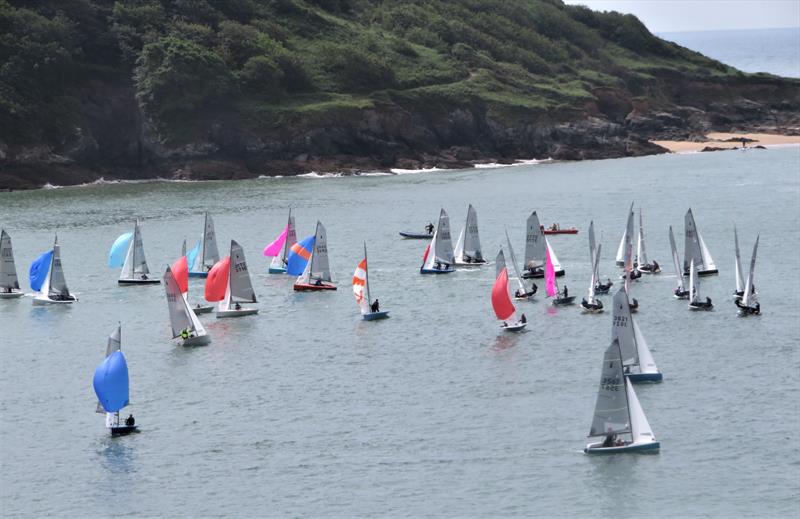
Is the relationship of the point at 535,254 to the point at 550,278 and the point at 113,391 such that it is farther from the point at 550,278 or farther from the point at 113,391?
the point at 113,391

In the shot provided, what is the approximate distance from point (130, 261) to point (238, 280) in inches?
690

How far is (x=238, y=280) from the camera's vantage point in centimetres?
9562

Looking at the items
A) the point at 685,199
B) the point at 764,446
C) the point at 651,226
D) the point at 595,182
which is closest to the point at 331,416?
the point at 764,446

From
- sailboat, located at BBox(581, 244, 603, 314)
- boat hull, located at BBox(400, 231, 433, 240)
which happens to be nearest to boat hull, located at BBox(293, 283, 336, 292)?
sailboat, located at BBox(581, 244, 603, 314)

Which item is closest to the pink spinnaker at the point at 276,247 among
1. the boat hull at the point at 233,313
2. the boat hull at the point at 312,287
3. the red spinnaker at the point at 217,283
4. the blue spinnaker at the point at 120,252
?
the boat hull at the point at 312,287

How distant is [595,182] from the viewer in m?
180

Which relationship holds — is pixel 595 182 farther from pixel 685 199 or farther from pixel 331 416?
pixel 331 416

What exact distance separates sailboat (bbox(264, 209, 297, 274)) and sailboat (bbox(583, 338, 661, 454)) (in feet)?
179

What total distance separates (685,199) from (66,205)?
7269cm

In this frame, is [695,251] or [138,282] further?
[138,282]

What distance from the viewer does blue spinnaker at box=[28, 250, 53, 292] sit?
102m

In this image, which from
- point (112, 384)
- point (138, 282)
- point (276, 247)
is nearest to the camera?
point (112, 384)

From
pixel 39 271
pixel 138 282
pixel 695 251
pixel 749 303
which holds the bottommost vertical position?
pixel 138 282

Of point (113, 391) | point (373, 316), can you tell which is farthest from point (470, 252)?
point (113, 391)
